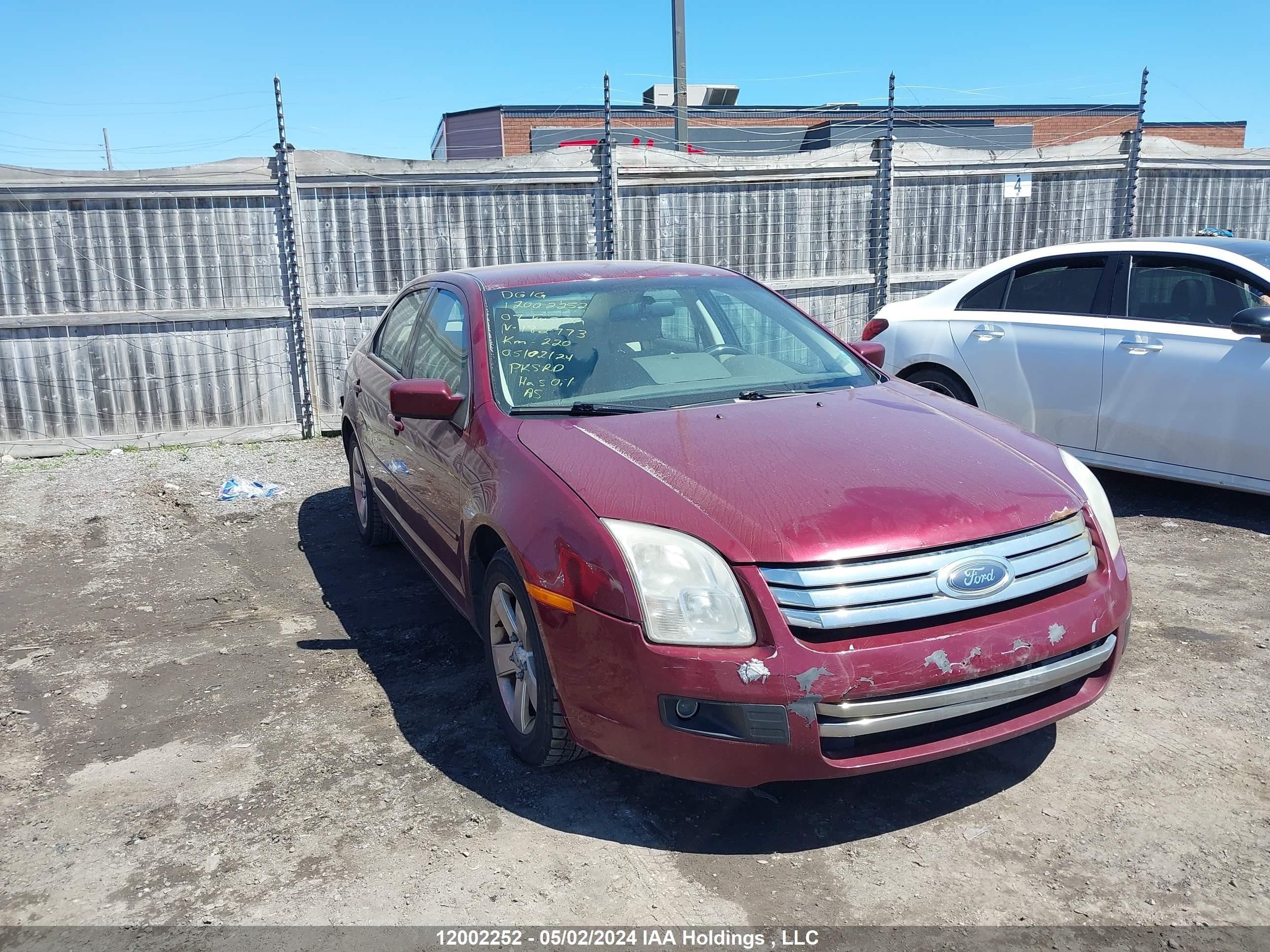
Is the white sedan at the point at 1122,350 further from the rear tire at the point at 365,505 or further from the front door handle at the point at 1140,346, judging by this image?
the rear tire at the point at 365,505

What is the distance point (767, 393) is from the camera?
396cm

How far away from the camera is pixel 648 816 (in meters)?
3.08

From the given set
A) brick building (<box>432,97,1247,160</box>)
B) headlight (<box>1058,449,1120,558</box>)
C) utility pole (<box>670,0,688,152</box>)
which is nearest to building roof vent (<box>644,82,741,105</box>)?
brick building (<box>432,97,1247,160</box>)

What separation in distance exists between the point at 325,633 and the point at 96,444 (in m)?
5.46

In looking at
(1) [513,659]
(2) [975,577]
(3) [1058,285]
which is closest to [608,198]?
(3) [1058,285]

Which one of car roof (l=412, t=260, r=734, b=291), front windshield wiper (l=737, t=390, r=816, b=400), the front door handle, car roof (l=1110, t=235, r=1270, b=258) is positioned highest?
car roof (l=1110, t=235, r=1270, b=258)

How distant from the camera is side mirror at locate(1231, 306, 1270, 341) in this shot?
542 centimetres

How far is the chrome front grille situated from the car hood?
40 mm

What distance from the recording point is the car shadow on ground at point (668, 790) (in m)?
2.98

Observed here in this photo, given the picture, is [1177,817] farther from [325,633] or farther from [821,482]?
[325,633]

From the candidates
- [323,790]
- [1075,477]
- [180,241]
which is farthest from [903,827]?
[180,241]

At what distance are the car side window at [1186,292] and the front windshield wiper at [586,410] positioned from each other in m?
3.93

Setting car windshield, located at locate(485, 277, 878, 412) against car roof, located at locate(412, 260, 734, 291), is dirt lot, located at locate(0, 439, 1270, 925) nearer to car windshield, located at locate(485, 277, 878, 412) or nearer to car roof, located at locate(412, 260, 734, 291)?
car windshield, located at locate(485, 277, 878, 412)

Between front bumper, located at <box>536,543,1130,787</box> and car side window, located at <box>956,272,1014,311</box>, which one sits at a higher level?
car side window, located at <box>956,272,1014,311</box>
